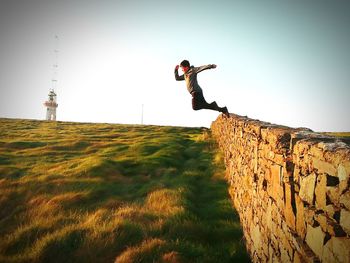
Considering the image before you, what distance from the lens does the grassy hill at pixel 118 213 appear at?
6.16 metres

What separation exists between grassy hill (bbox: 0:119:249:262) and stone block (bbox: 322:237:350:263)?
3.22 m

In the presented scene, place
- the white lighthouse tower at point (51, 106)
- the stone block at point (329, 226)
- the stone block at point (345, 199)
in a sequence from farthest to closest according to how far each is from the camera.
Answer: the white lighthouse tower at point (51, 106), the stone block at point (329, 226), the stone block at point (345, 199)

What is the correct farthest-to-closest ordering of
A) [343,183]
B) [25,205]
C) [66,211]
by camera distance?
[25,205], [66,211], [343,183]

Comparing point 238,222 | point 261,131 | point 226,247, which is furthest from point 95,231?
point 261,131

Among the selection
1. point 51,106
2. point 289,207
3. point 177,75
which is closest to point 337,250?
point 289,207

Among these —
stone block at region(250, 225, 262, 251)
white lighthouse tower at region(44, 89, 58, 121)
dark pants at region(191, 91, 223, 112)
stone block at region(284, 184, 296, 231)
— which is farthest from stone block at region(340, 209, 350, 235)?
white lighthouse tower at region(44, 89, 58, 121)

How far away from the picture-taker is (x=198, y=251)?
603cm

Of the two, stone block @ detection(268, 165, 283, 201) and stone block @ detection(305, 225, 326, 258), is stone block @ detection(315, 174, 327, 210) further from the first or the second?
stone block @ detection(268, 165, 283, 201)

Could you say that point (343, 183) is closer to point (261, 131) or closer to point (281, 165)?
point (281, 165)

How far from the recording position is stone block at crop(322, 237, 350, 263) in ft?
8.21

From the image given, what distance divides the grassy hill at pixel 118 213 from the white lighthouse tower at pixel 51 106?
108 meters

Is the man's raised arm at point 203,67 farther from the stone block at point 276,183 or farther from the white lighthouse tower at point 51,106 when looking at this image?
the white lighthouse tower at point 51,106

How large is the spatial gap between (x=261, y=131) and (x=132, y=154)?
12462 millimetres

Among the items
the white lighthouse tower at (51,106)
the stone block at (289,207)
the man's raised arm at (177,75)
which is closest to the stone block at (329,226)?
the stone block at (289,207)
